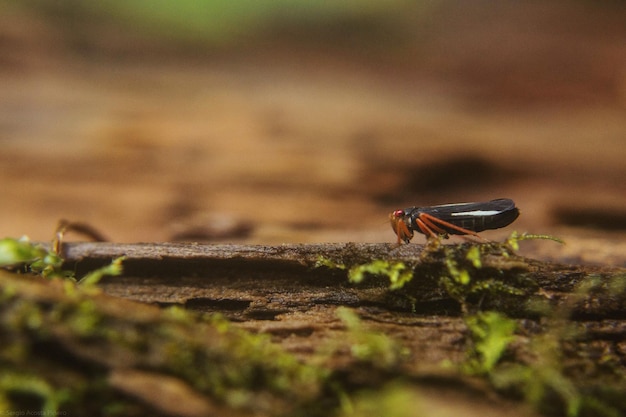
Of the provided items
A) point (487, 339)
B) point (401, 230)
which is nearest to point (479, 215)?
point (401, 230)

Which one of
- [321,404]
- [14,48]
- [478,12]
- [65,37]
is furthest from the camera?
[478,12]

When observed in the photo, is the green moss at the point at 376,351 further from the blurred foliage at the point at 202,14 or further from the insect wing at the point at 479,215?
the blurred foliage at the point at 202,14

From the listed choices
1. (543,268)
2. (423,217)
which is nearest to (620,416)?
(543,268)

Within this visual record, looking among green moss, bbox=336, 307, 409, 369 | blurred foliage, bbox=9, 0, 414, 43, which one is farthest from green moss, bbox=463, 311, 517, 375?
blurred foliage, bbox=9, 0, 414, 43

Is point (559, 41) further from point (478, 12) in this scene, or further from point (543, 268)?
point (543, 268)

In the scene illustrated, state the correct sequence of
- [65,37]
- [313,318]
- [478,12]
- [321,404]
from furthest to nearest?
[478,12], [65,37], [313,318], [321,404]

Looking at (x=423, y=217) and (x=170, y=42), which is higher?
(x=170, y=42)

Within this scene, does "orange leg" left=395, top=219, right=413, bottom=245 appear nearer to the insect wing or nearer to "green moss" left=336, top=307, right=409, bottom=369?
the insect wing

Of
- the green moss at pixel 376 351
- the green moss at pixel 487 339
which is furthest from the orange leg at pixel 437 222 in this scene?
the green moss at pixel 376 351

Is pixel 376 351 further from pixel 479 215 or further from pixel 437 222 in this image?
pixel 479 215
